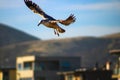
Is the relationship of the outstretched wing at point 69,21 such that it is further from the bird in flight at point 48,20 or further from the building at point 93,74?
the building at point 93,74

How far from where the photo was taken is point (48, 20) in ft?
71.9

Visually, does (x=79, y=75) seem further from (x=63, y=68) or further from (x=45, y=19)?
(x=45, y=19)

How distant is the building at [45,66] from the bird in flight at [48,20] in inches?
5343

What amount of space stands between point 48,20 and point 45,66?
141 m

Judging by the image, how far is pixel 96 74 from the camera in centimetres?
13062

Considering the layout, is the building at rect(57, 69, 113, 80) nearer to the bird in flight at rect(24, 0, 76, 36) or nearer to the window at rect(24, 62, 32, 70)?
the window at rect(24, 62, 32, 70)

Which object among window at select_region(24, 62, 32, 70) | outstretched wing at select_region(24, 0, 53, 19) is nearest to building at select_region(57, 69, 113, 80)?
window at select_region(24, 62, 32, 70)

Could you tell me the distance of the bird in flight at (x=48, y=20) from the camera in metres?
21.9

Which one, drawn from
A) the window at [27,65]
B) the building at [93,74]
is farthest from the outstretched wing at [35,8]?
the window at [27,65]

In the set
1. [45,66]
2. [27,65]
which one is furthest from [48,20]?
[27,65]

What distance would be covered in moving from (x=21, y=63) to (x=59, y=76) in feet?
47.4

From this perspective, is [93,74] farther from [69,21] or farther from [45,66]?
[69,21]

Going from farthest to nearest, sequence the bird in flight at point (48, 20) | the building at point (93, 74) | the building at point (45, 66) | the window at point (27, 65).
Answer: the window at point (27, 65) → the building at point (45, 66) → the building at point (93, 74) → the bird in flight at point (48, 20)

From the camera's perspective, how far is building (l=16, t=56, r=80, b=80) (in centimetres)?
15975
